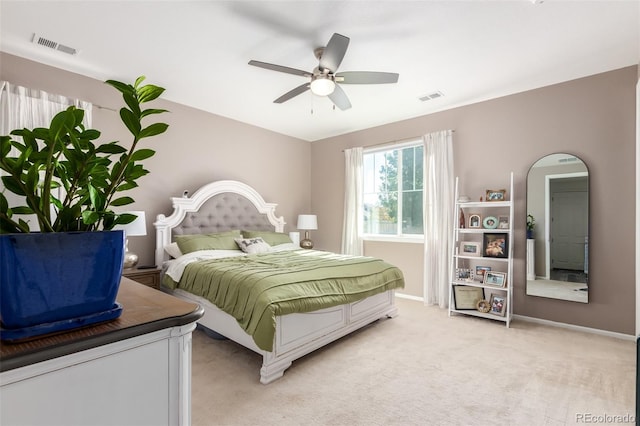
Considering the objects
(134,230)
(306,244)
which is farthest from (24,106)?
(306,244)

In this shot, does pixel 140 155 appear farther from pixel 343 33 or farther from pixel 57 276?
pixel 343 33

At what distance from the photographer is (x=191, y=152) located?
13.7 ft

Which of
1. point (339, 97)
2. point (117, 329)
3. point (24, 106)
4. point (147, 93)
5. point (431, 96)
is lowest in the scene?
point (117, 329)

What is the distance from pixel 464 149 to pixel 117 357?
13.9 ft

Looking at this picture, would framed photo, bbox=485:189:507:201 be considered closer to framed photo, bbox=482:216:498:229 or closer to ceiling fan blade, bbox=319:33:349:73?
framed photo, bbox=482:216:498:229

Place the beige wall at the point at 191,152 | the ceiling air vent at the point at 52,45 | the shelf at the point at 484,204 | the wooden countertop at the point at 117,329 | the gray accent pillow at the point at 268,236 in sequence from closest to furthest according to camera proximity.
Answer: the wooden countertop at the point at 117,329 < the ceiling air vent at the point at 52,45 < the beige wall at the point at 191,152 < the shelf at the point at 484,204 < the gray accent pillow at the point at 268,236

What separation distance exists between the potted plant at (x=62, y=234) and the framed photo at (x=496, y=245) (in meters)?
3.74

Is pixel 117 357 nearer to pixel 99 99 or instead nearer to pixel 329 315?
pixel 329 315

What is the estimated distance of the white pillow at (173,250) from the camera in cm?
363

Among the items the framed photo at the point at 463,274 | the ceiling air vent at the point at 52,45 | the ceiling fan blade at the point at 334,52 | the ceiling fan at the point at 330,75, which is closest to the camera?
the ceiling fan blade at the point at 334,52

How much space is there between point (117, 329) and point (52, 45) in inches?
129

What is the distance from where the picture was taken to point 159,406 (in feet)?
2.48

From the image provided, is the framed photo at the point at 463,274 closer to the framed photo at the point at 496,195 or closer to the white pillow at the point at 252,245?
the framed photo at the point at 496,195

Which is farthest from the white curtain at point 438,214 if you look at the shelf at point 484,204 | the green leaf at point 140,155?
the green leaf at point 140,155
